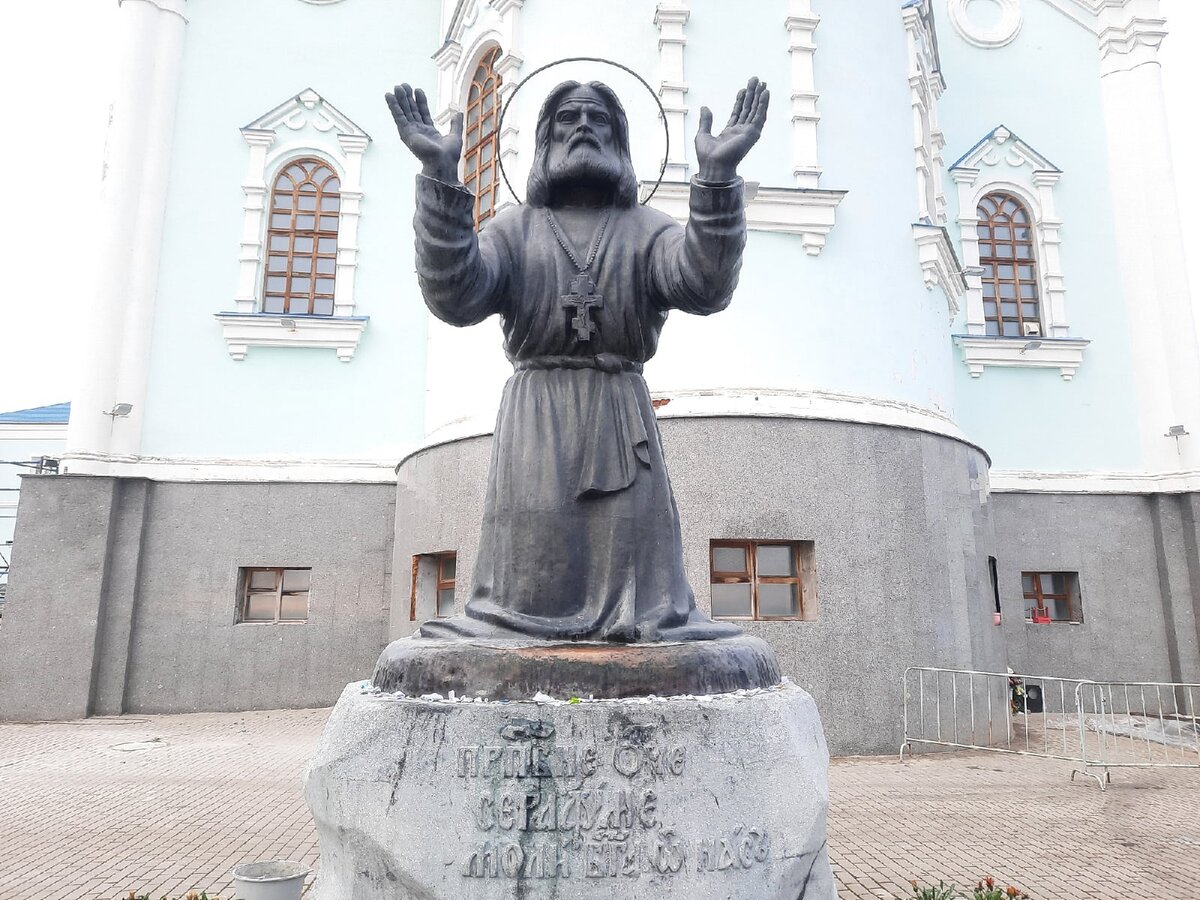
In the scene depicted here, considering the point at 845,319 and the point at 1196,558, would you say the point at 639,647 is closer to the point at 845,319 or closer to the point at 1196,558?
the point at 845,319

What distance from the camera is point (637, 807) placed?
7.66ft

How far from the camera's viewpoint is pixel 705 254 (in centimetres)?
273

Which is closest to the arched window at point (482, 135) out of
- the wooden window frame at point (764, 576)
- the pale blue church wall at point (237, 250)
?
the pale blue church wall at point (237, 250)

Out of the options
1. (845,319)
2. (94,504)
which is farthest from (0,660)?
(845,319)

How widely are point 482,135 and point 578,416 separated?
9.04m

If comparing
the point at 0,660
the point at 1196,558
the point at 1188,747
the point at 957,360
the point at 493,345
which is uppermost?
the point at 957,360

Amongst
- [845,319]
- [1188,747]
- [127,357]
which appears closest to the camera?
[845,319]

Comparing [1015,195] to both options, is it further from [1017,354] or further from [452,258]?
[452,258]

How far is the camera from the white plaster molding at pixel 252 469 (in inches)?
460

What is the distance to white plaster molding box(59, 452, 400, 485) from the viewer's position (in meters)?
11.7

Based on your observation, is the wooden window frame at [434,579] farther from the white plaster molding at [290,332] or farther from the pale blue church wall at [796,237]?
the white plaster molding at [290,332]

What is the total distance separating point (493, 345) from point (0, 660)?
7.81 m

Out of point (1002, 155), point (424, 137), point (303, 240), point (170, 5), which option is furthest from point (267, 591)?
point (1002, 155)

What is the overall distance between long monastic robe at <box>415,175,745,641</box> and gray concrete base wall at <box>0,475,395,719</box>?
371 inches
